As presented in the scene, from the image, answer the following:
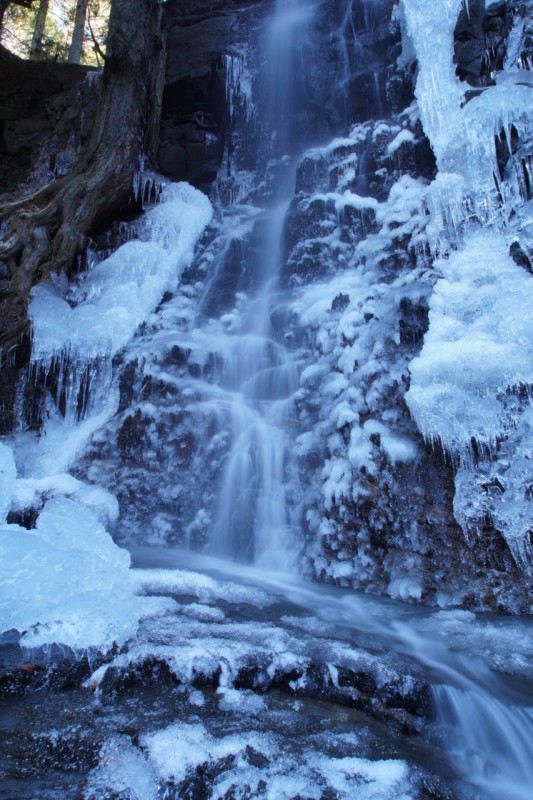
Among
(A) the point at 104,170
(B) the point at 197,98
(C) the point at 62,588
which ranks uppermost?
(B) the point at 197,98

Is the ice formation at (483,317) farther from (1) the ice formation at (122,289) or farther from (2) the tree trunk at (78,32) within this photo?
(2) the tree trunk at (78,32)

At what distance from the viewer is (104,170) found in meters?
8.48

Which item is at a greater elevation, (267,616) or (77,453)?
(77,453)

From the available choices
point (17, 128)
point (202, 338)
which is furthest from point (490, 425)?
point (17, 128)

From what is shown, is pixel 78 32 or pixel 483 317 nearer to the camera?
pixel 483 317

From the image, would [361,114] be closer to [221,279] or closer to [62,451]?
[221,279]

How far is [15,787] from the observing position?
1.68 meters

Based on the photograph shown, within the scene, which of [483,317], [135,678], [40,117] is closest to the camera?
[135,678]

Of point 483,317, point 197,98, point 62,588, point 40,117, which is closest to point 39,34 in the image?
point 40,117

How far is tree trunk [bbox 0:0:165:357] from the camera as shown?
7.96m

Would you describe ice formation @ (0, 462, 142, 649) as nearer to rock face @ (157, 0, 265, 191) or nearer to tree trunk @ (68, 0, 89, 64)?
rock face @ (157, 0, 265, 191)

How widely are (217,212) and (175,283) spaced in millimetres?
2342

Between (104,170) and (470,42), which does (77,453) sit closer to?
(104,170)

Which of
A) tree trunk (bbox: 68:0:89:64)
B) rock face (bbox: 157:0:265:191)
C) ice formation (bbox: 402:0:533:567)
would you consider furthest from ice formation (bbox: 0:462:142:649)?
tree trunk (bbox: 68:0:89:64)
